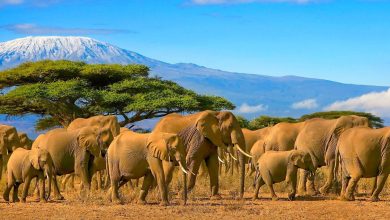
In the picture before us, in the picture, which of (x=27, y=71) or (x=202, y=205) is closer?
(x=202, y=205)

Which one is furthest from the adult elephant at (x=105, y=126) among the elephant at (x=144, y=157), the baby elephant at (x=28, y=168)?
the baby elephant at (x=28, y=168)

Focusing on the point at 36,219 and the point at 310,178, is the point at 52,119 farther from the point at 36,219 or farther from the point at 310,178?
the point at 36,219

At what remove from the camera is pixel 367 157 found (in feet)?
58.4

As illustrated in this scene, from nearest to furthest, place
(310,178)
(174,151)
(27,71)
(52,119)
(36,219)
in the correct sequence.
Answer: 1. (36,219)
2. (174,151)
3. (310,178)
4. (27,71)
5. (52,119)

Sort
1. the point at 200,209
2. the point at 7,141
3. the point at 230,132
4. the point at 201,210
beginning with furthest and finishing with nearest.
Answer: the point at 7,141
the point at 230,132
the point at 200,209
the point at 201,210

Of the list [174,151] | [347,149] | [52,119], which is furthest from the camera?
[52,119]

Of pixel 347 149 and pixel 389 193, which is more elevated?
pixel 347 149

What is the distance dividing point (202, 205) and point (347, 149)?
3.50 metres

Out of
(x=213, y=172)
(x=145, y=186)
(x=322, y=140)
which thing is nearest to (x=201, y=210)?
(x=145, y=186)

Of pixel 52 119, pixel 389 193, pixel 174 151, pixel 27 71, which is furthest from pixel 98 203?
pixel 52 119

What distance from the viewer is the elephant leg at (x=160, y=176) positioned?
52.9ft

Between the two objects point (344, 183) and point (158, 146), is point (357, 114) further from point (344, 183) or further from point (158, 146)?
point (158, 146)

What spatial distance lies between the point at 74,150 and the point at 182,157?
3.42m

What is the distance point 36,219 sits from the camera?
47.9 ft
